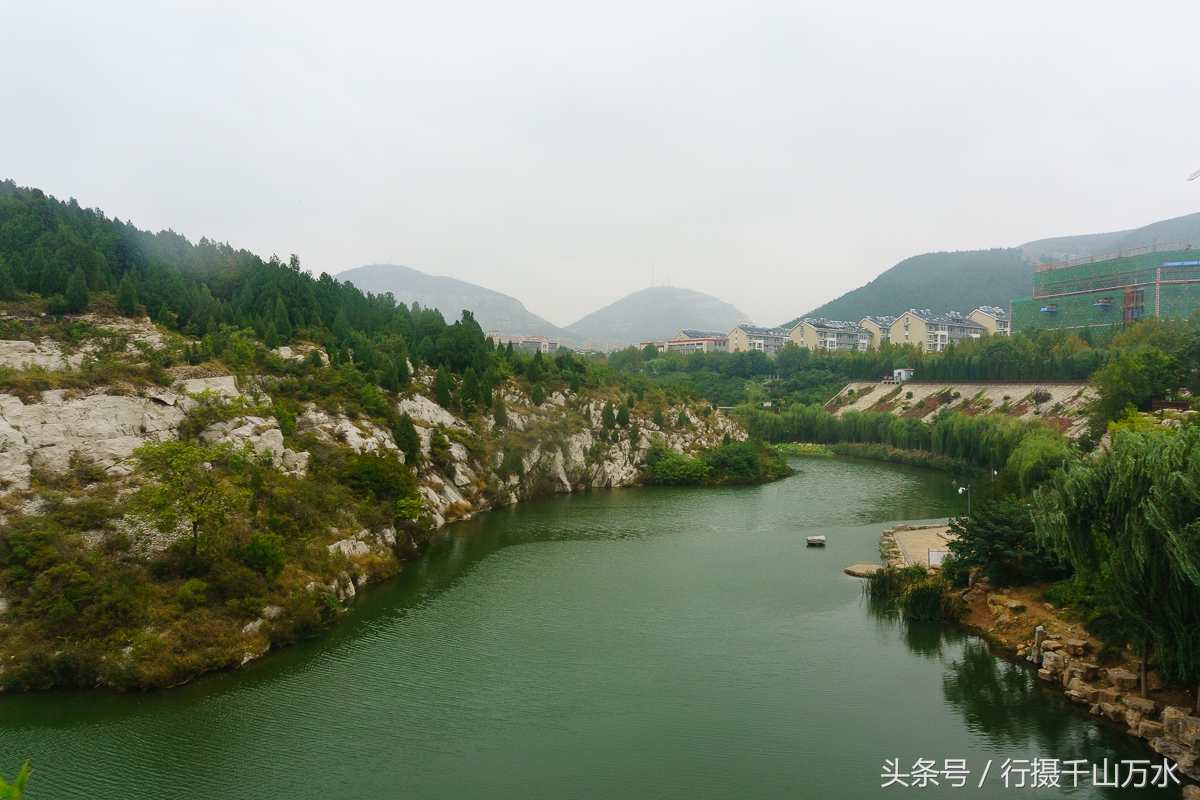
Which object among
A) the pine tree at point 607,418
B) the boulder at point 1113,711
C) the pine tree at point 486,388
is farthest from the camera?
the pine tree at point 607,418

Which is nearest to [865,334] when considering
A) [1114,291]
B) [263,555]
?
[1114,291]

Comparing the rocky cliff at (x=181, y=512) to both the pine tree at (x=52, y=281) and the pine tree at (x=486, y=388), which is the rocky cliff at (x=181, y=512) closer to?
the pine tree at (x=486, y=388)

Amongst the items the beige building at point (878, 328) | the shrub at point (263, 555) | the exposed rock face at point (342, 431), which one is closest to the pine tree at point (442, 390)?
the exposed rock face at point (342, 431)

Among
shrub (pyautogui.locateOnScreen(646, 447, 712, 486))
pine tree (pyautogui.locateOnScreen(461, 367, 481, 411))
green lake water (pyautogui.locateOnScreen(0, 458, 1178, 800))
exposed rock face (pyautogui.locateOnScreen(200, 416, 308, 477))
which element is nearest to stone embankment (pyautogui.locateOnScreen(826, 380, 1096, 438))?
shrub (pyautogui.locateOnScreen(646, 447, 712, 486))

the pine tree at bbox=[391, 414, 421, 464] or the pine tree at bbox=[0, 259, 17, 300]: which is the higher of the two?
the pine tree at bbox=[0, 259, 17, 300]

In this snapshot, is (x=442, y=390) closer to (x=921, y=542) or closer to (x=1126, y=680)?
(x=921, y=542)

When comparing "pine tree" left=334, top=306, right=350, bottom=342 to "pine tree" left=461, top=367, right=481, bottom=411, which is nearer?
"pine tree" left=461, top=367, right=481, bottom=411

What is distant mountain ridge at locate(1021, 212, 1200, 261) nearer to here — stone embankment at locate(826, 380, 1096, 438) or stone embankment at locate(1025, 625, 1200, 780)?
stone embankment at locate(826, 380, 1096, 438)

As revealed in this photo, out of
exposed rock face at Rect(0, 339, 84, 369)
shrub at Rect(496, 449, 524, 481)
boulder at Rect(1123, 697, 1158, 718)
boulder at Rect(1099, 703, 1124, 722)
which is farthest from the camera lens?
shrub at Rect(496, 449, 524, 481)
